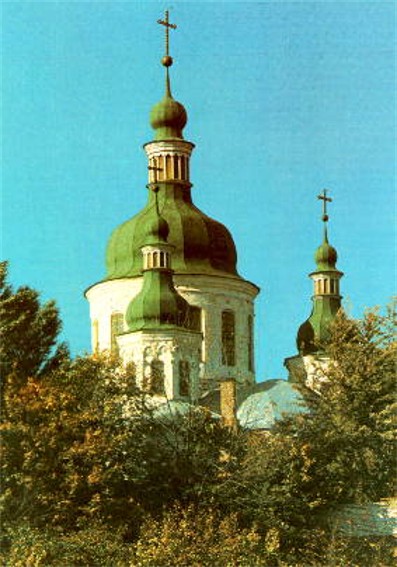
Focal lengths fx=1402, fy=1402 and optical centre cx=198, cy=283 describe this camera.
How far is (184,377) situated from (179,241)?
8.61m

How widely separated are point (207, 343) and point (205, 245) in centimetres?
407

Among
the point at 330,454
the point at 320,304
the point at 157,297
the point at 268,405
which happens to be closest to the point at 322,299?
the point at 320,304

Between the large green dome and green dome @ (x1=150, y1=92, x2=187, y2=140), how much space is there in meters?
2.30

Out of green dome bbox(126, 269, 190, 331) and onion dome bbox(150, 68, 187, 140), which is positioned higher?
onion dome bbox(150, 68, 187, 140)

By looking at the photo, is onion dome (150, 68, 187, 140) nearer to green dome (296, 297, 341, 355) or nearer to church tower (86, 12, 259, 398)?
church tower (86, 12, 259, 398)

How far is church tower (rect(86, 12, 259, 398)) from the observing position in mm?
56781

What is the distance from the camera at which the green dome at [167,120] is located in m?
59.8

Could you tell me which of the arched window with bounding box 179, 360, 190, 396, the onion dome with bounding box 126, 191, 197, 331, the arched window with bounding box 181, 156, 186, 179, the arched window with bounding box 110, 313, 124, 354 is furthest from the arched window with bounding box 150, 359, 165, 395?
the arched window with bounding box 181, 156, 186, 179

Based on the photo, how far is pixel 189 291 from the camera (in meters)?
56.9

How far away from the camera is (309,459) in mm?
36938

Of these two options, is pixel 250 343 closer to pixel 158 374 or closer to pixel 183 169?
pixel 183 169

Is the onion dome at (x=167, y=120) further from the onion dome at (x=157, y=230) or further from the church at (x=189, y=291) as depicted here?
the onion dome at (x=157, y=230)

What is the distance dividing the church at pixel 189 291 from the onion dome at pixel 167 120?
0.04 meters

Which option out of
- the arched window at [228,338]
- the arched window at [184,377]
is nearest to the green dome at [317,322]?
the arched window at [228,338]
